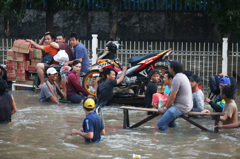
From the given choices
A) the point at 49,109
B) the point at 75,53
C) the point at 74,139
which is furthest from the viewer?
the point at 75,53

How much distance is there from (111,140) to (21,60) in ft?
18.9

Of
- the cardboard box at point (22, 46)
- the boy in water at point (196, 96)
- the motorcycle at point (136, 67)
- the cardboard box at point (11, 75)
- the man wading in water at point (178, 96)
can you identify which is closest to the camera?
the man wading in water at point (178, 96)

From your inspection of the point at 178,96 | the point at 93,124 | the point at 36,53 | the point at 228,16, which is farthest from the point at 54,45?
the point at 228,16

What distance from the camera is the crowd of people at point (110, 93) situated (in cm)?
703

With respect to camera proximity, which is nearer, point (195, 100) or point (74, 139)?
point (74, 139)

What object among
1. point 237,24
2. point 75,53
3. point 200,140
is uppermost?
point 237,24

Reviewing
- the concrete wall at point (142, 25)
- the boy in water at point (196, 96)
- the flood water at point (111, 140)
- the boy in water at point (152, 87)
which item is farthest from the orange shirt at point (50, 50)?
the concrete wall at point (142, 25)

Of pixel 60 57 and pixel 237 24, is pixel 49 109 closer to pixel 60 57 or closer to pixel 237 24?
pixel 60 57

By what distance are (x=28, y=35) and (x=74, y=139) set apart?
23213 millimetres

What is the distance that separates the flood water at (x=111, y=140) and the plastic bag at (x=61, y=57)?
2333 mm

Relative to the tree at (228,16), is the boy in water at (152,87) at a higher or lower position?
lower

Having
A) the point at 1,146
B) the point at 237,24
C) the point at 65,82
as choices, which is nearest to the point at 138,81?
the point at 65,82

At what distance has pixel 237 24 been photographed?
15.3 metres

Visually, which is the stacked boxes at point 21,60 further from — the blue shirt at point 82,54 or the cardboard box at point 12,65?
the blue shirt at point 82,54
